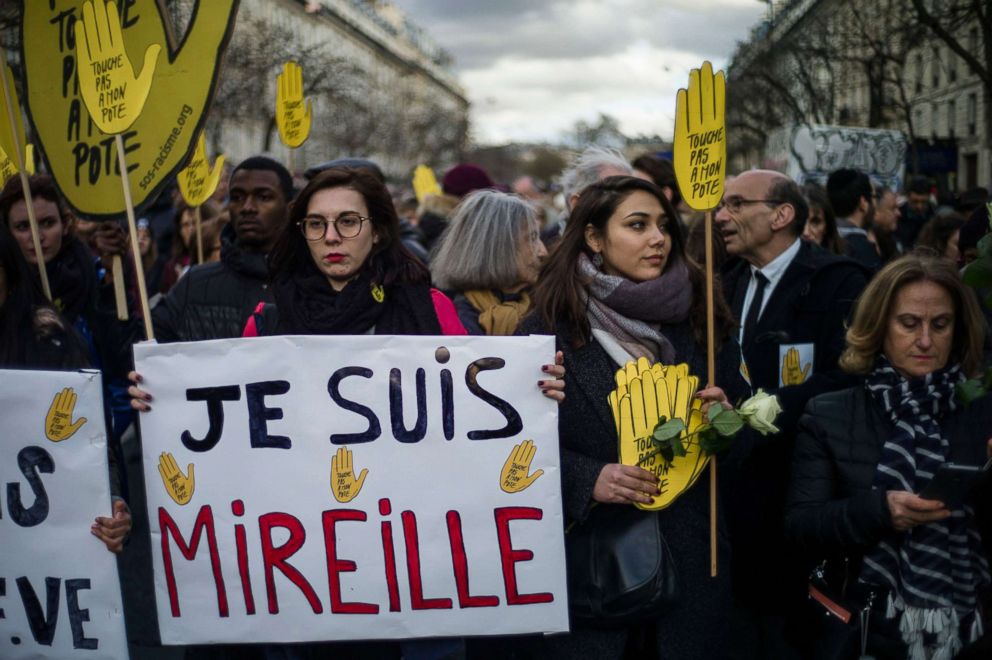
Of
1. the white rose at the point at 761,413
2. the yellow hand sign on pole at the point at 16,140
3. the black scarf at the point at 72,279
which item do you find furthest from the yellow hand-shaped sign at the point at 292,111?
the white rose at the point at 761,413

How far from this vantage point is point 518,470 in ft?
9.81

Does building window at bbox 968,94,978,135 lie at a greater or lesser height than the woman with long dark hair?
greater

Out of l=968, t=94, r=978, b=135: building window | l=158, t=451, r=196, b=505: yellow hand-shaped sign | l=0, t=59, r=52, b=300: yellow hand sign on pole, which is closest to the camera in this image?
l=158, t=451, r=196, b=505: yellow hand-shaped sign

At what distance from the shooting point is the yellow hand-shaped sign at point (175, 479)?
2.98m

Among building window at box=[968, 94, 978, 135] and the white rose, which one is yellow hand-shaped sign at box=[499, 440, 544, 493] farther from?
building window at box=[968, 94, 978, 135]

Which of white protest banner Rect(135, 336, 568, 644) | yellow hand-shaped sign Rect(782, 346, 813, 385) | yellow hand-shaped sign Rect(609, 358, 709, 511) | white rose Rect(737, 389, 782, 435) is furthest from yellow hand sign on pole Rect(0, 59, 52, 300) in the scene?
yellow hand-shaped sign Rect(782, 346, 813, 385)

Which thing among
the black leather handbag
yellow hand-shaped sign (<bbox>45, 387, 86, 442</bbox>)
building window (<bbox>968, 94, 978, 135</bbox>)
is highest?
building window (<bbox>968, 94, 978, 135</bbox>)

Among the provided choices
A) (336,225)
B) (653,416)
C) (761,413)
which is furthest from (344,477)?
(761,413)

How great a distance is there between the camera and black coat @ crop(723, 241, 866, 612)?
3.76 metres

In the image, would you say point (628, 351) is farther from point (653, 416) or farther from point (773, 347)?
point (773, 347)

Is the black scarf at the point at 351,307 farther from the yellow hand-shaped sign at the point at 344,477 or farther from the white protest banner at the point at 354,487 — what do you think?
the yellow hand-shaped sign at the point at 344,477

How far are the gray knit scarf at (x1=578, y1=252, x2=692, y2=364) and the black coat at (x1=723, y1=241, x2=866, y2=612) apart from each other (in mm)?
446

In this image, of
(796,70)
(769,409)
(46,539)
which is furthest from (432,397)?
(796,70)

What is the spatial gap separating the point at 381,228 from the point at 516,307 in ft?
3.36
